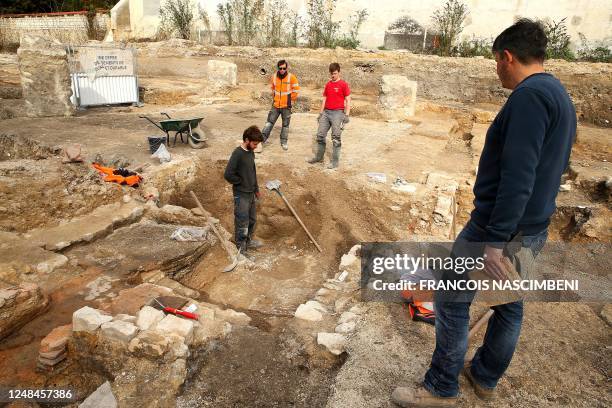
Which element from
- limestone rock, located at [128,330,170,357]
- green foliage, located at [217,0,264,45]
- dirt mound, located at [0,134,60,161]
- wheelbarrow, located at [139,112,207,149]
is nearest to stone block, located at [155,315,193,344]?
limestone rock, located at [128,330,170,357]

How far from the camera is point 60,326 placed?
11.8 ft

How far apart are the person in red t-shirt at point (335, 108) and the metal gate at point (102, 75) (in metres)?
7.18

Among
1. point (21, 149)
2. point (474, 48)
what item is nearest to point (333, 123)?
point (21, 149)

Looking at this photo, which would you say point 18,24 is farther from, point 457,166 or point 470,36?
point 457,166

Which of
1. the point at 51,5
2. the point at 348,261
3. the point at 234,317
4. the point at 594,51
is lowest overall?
the point at 348,261

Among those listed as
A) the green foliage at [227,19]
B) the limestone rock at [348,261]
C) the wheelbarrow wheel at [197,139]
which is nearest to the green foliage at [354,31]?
the green foliage at [227,19]

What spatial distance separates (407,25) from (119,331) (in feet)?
49.7

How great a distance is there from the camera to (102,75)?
37.3 ft

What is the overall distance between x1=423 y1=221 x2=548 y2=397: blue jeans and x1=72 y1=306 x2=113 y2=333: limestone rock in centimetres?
256

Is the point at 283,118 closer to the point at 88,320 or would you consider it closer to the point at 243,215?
the point at 243,215

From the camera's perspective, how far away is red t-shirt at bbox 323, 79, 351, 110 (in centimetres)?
709

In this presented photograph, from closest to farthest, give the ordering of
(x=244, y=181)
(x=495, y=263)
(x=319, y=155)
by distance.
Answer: (x=495, y=263) < (x=244, y=181) < (x=319, y=155)

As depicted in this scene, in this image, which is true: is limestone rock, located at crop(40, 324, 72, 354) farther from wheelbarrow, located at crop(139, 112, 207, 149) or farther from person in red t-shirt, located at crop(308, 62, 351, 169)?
person in red t-shirt, located at crop(308, 62, 351, 169)

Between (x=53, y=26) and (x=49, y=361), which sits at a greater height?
(x=53, y=26)
